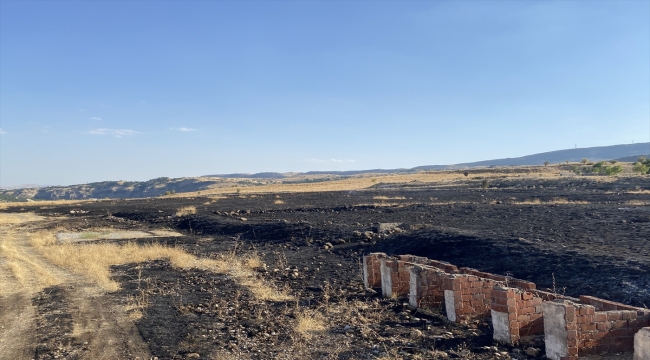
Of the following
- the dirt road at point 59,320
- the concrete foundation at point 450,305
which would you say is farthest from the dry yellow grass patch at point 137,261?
the concrete foundation at point 450,305

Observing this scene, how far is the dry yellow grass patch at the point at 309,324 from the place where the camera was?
7310mm

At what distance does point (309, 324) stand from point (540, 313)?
360 centimetres

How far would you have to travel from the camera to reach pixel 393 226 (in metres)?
19.2

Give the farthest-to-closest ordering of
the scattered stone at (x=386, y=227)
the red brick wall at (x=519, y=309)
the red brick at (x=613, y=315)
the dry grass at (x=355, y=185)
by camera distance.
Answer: the dry grass at (x=355, y=185), the scattered stone at (x=386, y=227), the red brick wall at (x=519, y=309), the red brick at (x=613, y=315)

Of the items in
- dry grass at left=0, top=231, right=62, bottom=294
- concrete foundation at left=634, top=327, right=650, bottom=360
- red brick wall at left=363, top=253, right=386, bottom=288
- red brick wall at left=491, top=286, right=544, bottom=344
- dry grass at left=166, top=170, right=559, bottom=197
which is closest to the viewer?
concrete foundation at left=634, top=327, right=650, bottom=360

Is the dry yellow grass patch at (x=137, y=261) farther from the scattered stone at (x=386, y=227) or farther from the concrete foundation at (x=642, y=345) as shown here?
the concrete foundation at (x=642, y=345)

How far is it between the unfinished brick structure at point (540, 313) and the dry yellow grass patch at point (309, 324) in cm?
188

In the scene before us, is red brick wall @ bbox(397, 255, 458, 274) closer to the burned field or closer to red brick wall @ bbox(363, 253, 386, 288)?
red brick wall @ bbox(363, 253, 386, 288)

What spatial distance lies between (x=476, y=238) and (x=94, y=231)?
2118 cm

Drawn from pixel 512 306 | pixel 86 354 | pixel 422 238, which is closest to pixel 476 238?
pixel 422 238

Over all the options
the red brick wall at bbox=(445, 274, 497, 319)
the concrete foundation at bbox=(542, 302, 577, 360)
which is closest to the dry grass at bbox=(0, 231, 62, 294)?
the red brick wall at bbox=(445, 274, 497, 319)

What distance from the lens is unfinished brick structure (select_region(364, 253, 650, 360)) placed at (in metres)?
5.69

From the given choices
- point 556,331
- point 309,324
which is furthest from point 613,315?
point 309,324

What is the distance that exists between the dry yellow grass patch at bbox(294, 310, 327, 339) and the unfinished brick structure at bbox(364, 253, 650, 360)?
188 cm
